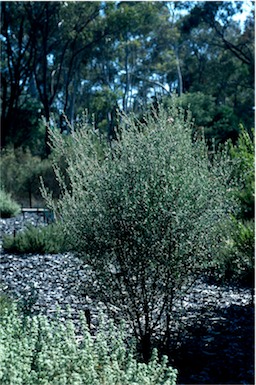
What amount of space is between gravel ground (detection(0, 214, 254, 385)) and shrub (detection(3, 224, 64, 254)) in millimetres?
575

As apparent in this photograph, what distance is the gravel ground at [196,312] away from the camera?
4242 mm

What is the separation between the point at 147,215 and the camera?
156 inches

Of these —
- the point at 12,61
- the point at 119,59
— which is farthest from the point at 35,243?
the point at 119,59

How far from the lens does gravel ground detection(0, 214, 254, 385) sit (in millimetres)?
4242

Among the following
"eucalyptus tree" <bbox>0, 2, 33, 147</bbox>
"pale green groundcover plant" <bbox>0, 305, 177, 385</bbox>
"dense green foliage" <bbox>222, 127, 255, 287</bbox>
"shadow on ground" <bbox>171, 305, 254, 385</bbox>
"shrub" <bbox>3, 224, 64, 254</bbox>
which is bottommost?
"shadow on ground" <bbox>171, 305, 254, 385</bbox>

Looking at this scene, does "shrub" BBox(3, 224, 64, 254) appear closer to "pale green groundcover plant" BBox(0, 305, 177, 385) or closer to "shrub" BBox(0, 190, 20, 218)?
"shrub" BBox(0, 190, 20, 218)

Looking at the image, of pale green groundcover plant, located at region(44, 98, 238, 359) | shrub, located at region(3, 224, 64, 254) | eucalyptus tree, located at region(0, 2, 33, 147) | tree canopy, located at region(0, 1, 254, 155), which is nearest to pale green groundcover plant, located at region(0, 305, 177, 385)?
pale green groundcover plant, located at region(44, 98, 238, 359)

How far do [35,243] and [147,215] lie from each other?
525 cm

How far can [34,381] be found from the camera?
288 cm

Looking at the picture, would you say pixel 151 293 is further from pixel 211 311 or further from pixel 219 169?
pixel 211 311

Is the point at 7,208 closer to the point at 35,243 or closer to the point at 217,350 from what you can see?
the point at 35,243

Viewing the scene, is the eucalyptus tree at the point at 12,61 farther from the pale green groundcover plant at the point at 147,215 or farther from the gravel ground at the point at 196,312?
the pale green groundcover plant at the point at 147,215

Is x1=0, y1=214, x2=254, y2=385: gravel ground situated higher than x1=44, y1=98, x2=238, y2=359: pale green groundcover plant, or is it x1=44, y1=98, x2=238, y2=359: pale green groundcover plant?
x1=44, y1=98, x2=238, y2=359: pale green groundcover plant

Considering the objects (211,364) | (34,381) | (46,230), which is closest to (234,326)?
(211,364)
